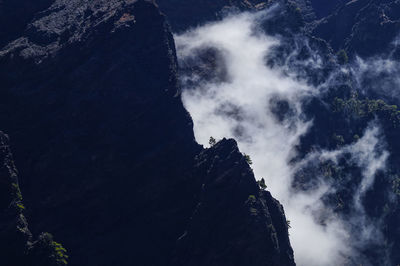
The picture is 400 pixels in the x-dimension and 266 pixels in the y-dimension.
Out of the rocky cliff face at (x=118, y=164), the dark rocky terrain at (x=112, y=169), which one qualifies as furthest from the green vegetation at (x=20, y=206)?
the rocky cliff face at (x=118, y=164)

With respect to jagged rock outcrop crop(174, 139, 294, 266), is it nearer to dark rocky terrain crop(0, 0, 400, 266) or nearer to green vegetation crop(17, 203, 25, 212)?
dark rocky terrain crop(0, 0, 400, 266)

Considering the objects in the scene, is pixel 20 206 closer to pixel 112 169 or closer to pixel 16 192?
pixel 16 192

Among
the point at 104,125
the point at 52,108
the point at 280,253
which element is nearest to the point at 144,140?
the point at 104,125

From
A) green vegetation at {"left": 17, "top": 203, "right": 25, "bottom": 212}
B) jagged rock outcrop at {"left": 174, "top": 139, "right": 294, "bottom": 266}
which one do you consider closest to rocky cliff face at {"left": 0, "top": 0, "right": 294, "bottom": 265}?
jagged rock outcrop at {"left": 174, "top": 139, "right": 294, "bottom": 266}

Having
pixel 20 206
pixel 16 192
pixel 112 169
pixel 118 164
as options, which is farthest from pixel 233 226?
pixel 16 192

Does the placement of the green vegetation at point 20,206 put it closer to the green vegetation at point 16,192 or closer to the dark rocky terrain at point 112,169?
the dark rocky terrain at point 112,169

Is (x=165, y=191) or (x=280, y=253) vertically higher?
(x=165, y=191)

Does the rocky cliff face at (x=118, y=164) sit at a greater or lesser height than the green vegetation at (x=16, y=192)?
greater

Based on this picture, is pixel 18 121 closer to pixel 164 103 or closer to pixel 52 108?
pixel 52 108
